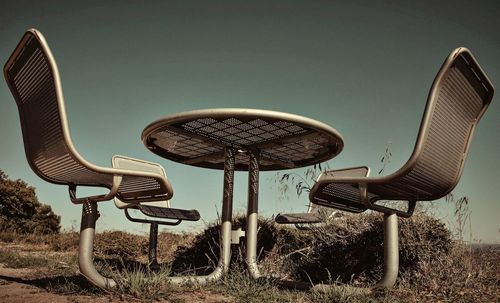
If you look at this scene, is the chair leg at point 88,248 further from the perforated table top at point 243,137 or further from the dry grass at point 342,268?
the perforated table top at point 243,137

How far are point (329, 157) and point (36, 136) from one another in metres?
2.55

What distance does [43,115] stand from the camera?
1925 millimetres

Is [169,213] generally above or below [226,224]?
below

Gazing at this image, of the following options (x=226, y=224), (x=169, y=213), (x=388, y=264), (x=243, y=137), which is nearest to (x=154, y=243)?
(x=169, y=213)

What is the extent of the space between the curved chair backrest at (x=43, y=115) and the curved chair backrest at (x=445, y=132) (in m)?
1.65

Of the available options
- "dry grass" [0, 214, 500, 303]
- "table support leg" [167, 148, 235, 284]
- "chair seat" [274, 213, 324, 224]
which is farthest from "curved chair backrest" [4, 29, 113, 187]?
"chair seat" [274, 213, 324, 224]

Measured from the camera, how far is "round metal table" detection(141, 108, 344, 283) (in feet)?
8.36

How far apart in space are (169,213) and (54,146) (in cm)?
207

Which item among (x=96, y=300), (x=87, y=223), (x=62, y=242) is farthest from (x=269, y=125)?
(x=62, y=242)

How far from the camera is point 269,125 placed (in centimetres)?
276

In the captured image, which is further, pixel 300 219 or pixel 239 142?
pixel 300 219

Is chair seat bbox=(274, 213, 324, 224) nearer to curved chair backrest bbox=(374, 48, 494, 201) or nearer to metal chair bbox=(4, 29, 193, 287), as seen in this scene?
curved chair backrest bbox=(374, 48, 494, 201)

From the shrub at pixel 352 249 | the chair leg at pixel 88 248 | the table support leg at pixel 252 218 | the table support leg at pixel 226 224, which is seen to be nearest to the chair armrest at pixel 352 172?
the shrub at pixel 352 249

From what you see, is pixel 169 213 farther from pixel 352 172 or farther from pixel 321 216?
pixel 352 172
